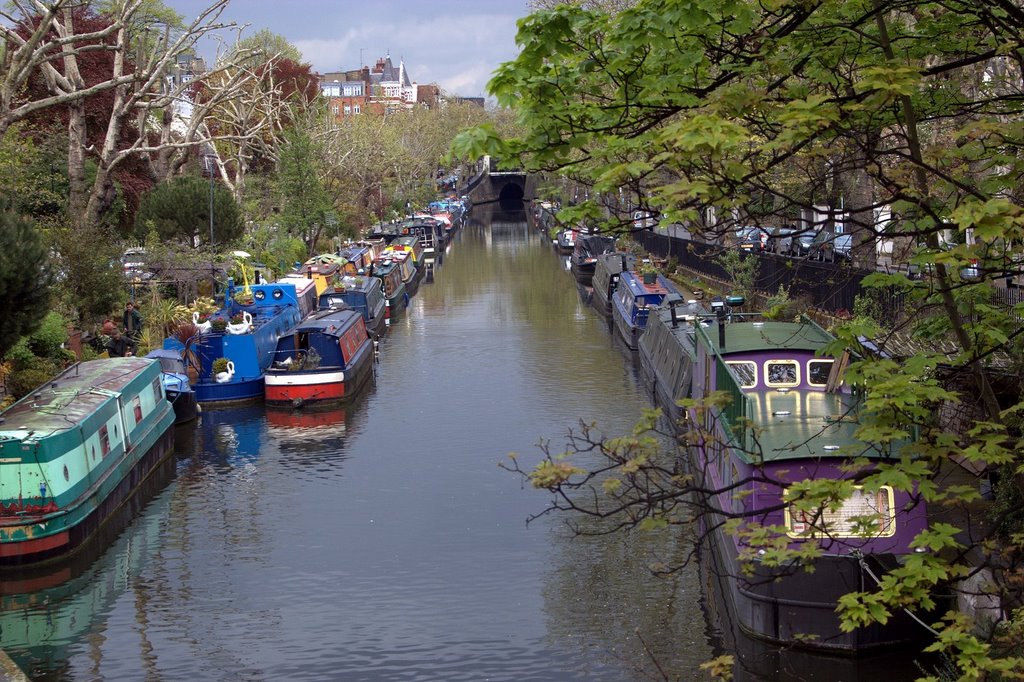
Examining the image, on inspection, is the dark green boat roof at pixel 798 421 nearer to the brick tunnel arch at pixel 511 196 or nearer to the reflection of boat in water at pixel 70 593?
the reflection of boat in water at pixel 70 593

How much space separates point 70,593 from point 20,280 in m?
8.17

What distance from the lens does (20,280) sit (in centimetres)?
2547

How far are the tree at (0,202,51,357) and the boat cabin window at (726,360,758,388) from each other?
14932mm

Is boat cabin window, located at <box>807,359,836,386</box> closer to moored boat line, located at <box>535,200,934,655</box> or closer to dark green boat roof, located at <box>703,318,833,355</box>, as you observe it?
moored boat line, located at <box>535,200,934,655</box>

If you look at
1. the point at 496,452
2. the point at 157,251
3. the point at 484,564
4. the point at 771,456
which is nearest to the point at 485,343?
the point at 157,251

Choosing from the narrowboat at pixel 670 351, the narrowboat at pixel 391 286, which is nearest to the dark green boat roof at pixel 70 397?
the narrowboat at pixel 670 351

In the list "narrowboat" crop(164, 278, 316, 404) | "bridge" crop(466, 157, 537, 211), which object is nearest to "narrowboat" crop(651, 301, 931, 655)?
"narrowboat" crop(164, 278, 316, 404)

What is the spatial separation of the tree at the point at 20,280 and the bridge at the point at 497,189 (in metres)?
118

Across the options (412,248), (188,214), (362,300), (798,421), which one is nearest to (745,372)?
(798,421)

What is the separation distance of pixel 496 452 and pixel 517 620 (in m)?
10.3

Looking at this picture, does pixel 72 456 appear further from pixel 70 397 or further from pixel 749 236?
pixel 749 236

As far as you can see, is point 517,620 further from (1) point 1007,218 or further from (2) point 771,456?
(1) point 1007,218

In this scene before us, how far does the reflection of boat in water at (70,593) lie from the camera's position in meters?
17.9

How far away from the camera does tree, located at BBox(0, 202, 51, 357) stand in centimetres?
2534
